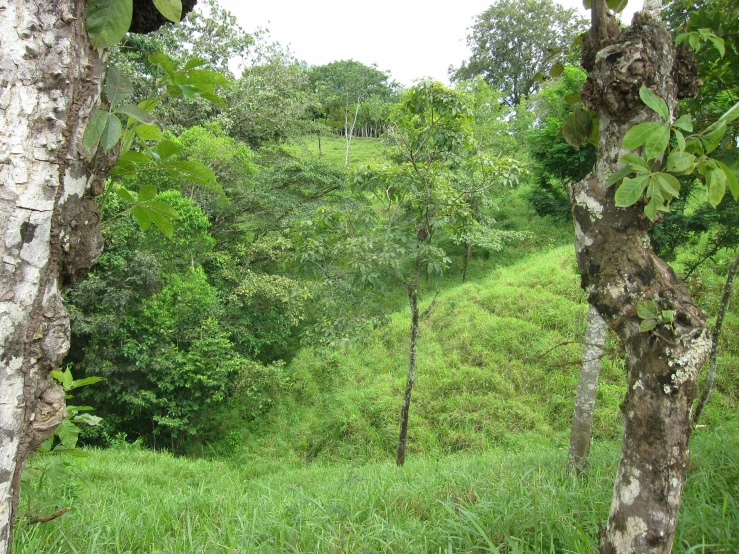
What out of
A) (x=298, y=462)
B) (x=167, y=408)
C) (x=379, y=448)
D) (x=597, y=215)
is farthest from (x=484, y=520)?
(x=167, y=408)

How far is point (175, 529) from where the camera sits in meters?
1.83

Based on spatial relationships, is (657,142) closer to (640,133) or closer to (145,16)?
(640,133)

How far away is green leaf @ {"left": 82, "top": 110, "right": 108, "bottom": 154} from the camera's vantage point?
748 millimetres

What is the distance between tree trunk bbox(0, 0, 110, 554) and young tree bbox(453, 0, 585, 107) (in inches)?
1066

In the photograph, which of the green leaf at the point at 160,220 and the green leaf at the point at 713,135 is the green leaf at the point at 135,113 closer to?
the green leaf at the point at 160,220

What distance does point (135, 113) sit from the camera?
0.82m

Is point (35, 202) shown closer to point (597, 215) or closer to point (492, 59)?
point (597, 215)

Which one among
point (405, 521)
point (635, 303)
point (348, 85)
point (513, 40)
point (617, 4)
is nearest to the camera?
point (635, 303)

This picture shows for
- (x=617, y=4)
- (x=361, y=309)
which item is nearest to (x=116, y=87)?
(x=617, y=4)

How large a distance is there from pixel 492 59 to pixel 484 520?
28652 millimetres

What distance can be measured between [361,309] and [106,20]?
393 cm

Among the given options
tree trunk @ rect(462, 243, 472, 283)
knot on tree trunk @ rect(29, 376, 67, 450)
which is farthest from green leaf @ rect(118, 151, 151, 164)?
tree trunk @ rect(462, 243, 472, 283)

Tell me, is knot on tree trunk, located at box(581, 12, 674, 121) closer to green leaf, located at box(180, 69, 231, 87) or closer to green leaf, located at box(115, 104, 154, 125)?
green leaf, located at box(180, 69, 231, 87)

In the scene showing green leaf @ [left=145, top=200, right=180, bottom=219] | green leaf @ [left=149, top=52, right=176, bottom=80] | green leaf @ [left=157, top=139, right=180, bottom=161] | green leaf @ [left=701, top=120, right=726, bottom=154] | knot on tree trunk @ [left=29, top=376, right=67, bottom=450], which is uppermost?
green leaf @ [left=149, top=52, right=176, bottom=80]
